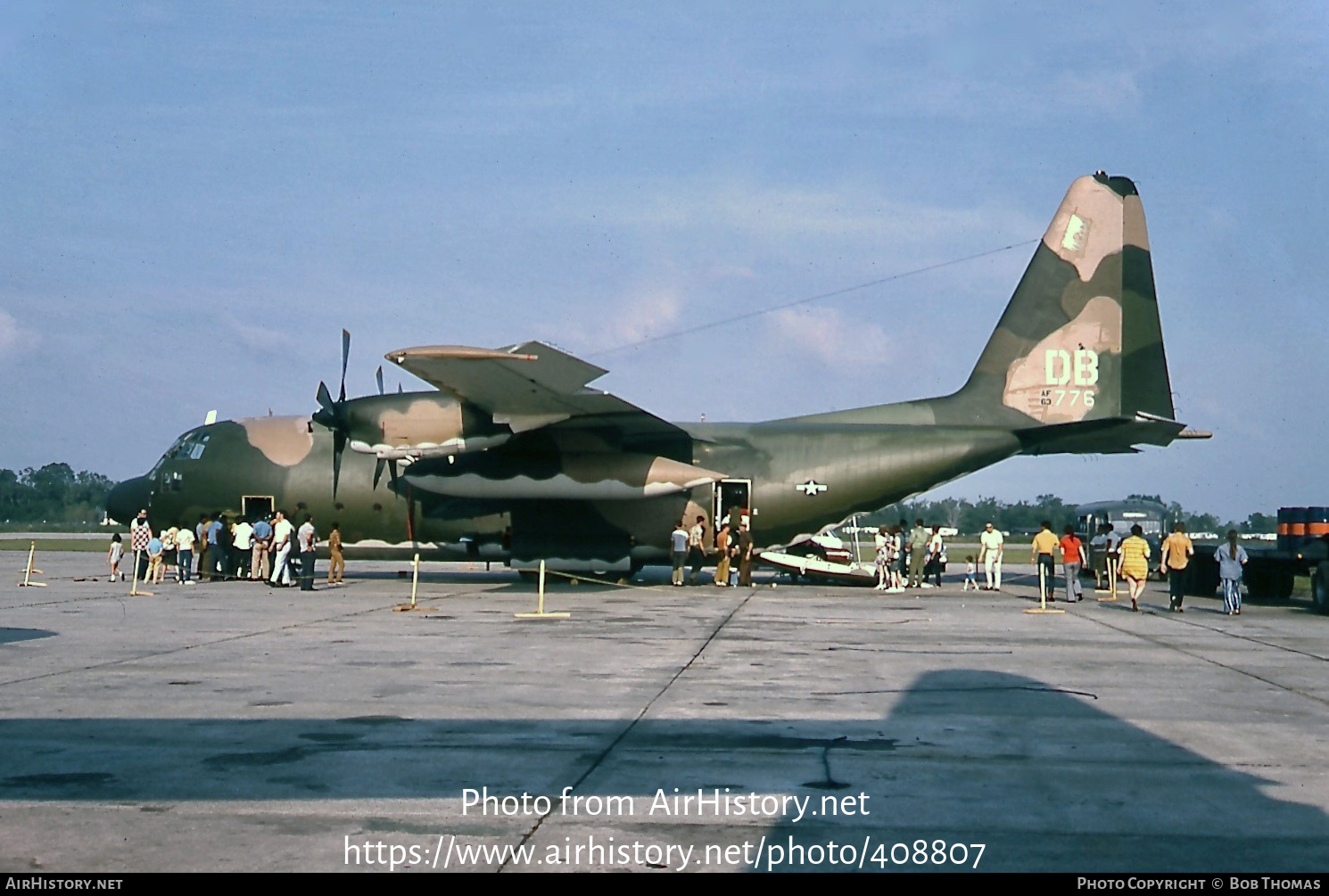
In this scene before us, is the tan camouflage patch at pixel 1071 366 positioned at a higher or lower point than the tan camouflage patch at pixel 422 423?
higher

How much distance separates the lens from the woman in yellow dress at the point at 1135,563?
20938 mm

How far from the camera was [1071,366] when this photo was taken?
24.3 metres

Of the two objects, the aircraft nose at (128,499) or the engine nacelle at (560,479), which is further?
the aircraft nose at (128,499)

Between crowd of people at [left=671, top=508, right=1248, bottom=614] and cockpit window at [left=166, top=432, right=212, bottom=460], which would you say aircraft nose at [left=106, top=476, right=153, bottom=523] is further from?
crowd of people at [left=671, top=508, right=1248, bottom=614]

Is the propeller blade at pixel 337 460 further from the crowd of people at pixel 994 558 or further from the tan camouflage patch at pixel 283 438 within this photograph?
the crowd of people at pixel 994 558

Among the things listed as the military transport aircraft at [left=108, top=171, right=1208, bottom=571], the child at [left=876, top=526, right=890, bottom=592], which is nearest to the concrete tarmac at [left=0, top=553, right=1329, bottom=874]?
the military transport aircraft at [left=108, top=171, right=1208, bottom=571]

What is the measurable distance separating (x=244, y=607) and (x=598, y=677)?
9545 mm

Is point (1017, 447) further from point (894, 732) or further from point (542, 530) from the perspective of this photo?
point (894, 732)

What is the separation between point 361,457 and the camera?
24.6 metres

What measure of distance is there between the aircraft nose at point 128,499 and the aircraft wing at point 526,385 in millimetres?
9685

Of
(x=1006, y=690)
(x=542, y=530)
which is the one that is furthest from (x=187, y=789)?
(x=542, y=530)

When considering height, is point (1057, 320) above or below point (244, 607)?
above

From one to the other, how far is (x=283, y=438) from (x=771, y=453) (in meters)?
A: 10.4

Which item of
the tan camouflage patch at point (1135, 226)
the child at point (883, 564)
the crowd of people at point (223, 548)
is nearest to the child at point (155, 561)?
the crowd of people at point (223, 548)
